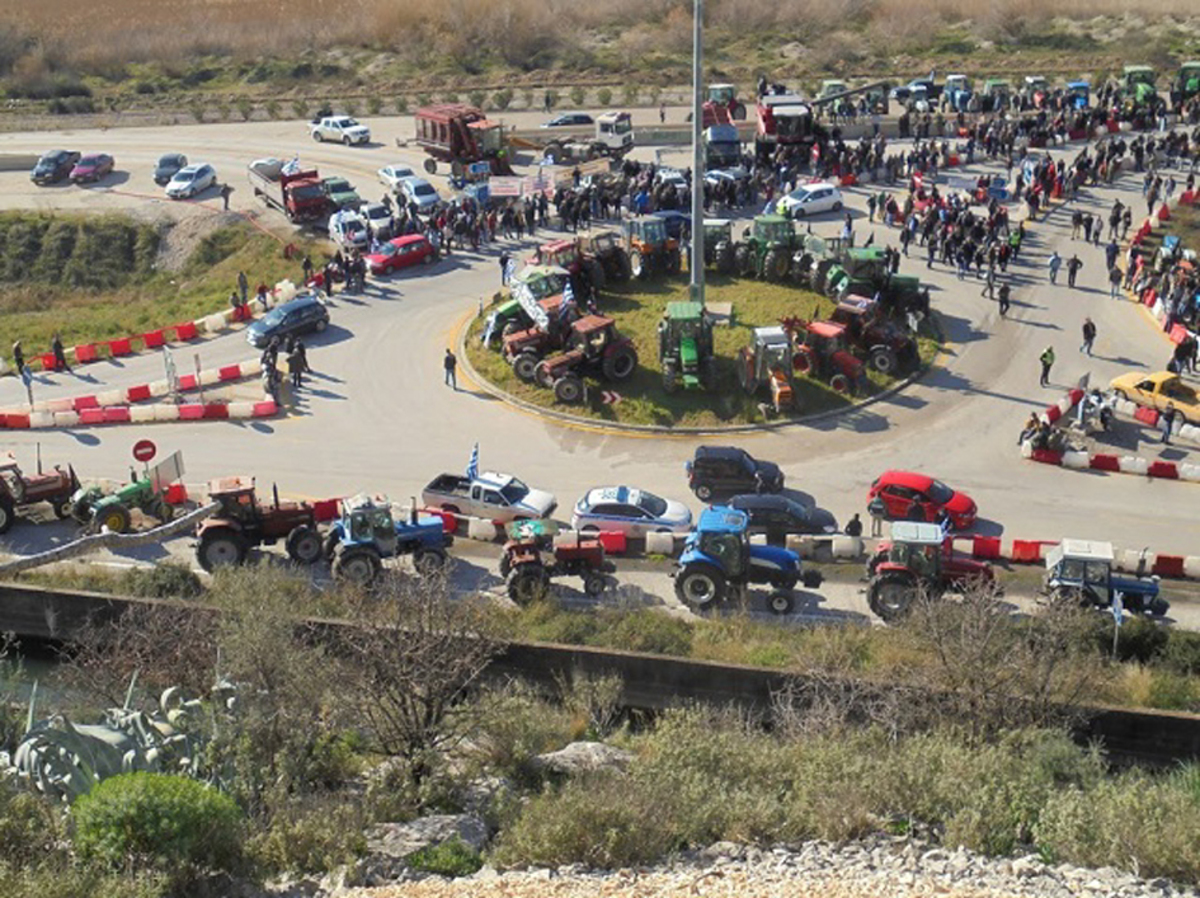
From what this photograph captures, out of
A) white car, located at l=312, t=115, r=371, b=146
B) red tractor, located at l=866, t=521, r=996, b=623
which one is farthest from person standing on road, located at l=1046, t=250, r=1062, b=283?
white car, located at l=312, t=115, r=371, b=146

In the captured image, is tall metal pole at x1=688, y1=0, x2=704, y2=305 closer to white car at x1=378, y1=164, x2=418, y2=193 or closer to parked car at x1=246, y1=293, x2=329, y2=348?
parked car at x1=246, y1=293, x2=329, y2=348

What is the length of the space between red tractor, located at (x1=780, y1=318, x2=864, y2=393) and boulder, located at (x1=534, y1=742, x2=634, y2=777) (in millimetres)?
15624

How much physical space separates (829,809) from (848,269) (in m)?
22.7

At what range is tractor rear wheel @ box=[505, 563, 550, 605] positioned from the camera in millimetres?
25906

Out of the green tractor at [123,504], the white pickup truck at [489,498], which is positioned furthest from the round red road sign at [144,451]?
the white pickup truck at [489,498]

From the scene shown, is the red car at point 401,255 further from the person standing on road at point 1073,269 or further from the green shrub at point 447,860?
the green shrub at point 447,860

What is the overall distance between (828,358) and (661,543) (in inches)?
356

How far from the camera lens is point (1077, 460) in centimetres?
3075

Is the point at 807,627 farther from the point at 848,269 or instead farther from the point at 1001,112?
the point at 1001,112

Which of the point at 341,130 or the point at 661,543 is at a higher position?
the point at 341,130

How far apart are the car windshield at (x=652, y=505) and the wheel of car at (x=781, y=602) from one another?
133 inches

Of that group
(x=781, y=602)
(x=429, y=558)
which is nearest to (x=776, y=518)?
(x=781, y=602)

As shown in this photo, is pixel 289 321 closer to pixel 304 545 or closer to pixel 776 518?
pixel 304 545

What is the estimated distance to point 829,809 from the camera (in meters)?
17.5
